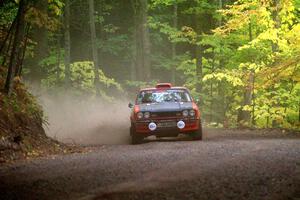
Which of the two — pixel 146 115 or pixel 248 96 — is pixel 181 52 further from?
pixel 146 115

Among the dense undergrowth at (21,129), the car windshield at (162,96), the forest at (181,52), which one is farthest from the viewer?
the forest at (181,52)

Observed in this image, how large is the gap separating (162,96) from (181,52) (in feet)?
91.3

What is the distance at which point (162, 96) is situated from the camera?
58.7ft

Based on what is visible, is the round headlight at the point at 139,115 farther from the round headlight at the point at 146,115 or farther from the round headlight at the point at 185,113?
the round headlight at the point at 185,113

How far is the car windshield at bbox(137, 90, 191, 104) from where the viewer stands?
17.8 metres

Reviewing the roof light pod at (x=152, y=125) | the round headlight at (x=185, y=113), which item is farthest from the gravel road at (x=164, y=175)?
the round headlight at (x=185, y=113)

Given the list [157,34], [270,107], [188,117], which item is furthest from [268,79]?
[157,34]

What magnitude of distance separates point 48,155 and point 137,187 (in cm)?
628

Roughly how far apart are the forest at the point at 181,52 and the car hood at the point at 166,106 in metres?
3.73

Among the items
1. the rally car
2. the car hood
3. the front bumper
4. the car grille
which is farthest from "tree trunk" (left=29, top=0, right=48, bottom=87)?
the car grille

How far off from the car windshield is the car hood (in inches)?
23.9

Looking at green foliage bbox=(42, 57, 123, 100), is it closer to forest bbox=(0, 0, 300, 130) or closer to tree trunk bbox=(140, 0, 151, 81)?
forest bbox=(0, 0, 300, 130)

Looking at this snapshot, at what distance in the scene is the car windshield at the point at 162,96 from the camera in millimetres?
17750

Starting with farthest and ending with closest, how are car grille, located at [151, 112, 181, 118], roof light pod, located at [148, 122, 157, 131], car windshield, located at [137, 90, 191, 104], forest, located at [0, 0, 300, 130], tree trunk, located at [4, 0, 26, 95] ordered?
forest, located at [0, 0, 300, 130]
car windshield, located at [137, 90, 191, 104]
car grille, located at [151, 112, 181, 118]
roof light pod, located at [148, 122, 157, 131]
tree trunk, located at [4, 0, 26, 95]
